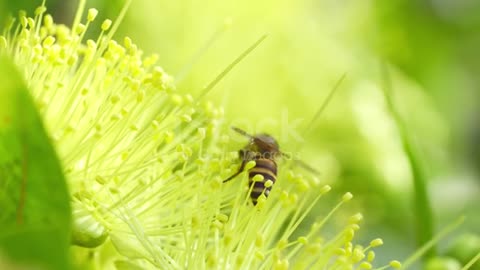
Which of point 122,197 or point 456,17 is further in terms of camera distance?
point 456,17

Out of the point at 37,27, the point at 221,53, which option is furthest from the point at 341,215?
the point at 37,27

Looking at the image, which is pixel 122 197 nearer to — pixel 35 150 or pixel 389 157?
pixel 35 150

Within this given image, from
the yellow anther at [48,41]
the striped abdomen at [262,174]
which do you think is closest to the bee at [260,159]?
the striped abdomen at [262,174]

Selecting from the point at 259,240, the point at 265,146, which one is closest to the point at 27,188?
the point at 259,240

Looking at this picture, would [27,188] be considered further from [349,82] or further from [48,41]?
[349,82]

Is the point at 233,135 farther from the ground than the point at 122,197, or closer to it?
farther from the ground

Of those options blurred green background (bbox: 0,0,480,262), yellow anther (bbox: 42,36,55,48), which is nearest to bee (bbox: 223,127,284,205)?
blurred green background (bbox: 0,0,480,262)

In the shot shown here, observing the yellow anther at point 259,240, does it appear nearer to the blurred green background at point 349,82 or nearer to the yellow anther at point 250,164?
the yellow anther at point 250,164

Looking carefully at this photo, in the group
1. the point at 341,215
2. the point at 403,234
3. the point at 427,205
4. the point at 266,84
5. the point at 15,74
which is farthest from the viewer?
the point at 266,84

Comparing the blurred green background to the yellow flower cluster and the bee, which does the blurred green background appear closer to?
the bee
